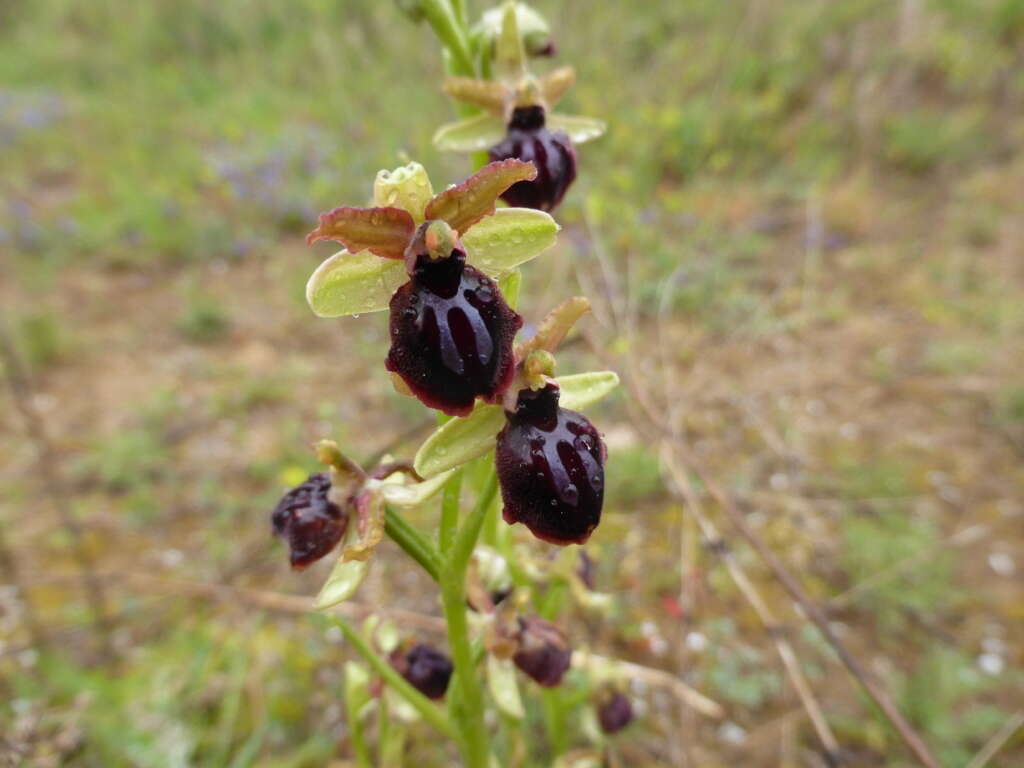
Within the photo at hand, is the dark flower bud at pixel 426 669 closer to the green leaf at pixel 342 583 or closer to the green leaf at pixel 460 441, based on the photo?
the green leaf at pixel 342 583

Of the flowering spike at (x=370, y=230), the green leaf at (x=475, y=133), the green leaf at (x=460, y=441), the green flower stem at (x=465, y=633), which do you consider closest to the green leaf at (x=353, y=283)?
the flowering spike at (x=370, y=230)

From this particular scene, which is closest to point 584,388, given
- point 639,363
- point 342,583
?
point 342,583

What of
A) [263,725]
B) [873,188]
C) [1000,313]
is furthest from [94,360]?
[873,188]

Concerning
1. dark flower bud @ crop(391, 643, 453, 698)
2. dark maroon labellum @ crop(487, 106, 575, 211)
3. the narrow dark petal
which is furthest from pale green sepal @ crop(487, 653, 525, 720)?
dark maroon labellum @ crop(487, 106, 575, 211)

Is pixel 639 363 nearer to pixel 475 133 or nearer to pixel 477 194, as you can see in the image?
pixel 475 133

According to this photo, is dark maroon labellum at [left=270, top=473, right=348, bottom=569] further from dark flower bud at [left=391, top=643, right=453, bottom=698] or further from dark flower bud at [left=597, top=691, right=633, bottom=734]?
dark flower bud at [left=597, top=691, right=633, bottom=734]

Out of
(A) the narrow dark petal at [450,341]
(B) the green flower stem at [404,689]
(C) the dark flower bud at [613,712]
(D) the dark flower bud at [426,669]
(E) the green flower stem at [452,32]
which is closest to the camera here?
(A) the narrow dark petal at [450,341]
